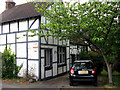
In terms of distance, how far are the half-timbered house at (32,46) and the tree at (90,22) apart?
187cm

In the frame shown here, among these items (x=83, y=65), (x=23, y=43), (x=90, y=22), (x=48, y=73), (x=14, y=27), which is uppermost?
(x=14, y=27)

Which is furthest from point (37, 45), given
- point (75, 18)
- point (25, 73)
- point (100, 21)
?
point (100, 21)

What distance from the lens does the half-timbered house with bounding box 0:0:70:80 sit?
9.33 meters

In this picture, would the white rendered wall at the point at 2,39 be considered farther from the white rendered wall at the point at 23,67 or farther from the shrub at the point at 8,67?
the white rendered wall at the point at 23,67

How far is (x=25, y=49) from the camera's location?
998 cm

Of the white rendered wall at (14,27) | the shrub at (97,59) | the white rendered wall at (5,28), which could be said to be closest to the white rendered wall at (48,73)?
the shrub at (97,59)

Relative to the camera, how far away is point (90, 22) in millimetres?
6848

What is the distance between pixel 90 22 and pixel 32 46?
4768 millimetres

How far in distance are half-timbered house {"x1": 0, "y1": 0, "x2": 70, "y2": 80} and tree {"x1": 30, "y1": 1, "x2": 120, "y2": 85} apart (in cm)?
187

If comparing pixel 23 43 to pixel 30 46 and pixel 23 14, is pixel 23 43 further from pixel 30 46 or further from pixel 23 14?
pixel 23 14

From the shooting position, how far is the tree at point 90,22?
650cm

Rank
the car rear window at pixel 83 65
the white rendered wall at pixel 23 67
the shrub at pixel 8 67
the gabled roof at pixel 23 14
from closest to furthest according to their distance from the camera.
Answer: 1. the car rear window at pixel 83 65
2. the white rendered wall at pixel 23 67
3. the gabled roof at pixel 23 14
4. the shrub at pixel 8 67

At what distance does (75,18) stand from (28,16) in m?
4.02

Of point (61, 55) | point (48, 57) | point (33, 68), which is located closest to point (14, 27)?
point (48, 57)
